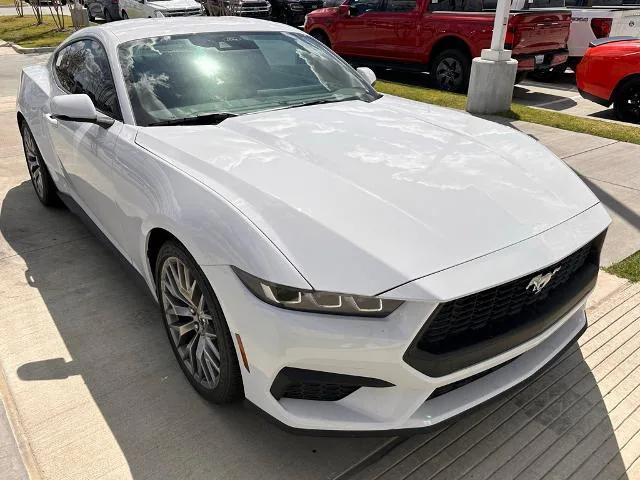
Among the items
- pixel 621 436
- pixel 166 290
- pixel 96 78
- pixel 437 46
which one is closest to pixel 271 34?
pixel 96 78

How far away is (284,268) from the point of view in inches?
75.9

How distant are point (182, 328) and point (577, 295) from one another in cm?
174

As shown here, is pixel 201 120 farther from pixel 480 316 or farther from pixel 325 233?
pixel 480 316

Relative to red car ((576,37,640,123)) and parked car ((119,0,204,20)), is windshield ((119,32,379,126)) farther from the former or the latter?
parked car ((119,0,204,20))

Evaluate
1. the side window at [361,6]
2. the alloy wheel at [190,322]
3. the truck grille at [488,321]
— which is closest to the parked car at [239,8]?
the side window at [361,6]

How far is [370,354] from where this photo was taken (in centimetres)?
187

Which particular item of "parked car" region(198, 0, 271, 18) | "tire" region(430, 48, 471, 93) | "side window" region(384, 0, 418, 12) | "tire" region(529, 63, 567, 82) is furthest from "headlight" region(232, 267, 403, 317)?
"parked car" region(198, 0, 271, 18)

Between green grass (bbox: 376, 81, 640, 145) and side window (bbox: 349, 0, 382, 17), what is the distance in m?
2.00

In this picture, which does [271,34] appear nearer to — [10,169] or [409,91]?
[10,169]

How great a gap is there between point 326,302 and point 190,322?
0.93m

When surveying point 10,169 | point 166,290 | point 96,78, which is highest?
point 96,78

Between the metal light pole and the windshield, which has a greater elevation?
the windshield

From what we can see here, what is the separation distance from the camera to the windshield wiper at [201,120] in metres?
2.97

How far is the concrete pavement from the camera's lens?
7.47 ft
